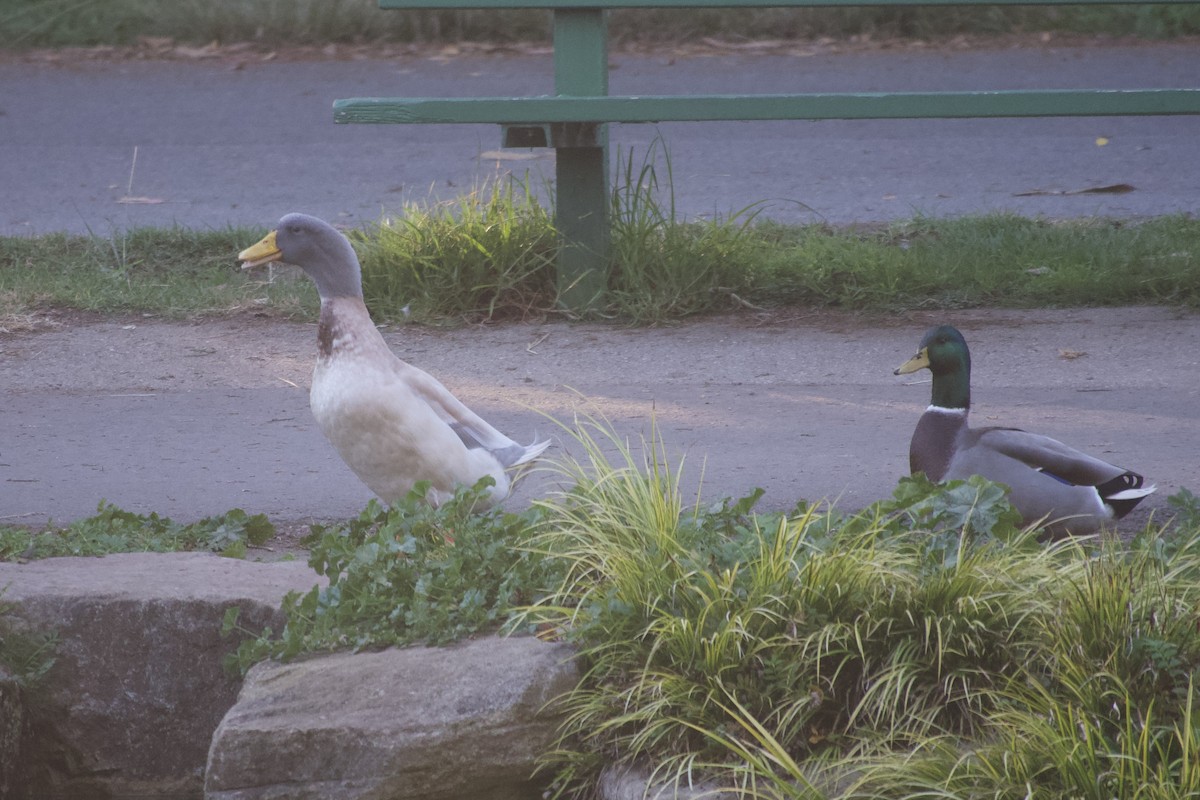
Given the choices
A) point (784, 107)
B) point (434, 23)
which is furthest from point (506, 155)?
point (434, 23)

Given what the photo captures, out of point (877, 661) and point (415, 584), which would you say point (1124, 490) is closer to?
point (877, 661)

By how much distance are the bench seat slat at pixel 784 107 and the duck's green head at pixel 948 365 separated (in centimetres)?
157

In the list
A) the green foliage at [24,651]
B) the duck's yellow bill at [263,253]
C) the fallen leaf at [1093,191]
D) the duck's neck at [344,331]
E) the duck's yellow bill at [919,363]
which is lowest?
the green foliage at [24,651]

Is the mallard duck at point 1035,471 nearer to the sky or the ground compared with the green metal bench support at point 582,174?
nearer to the ground

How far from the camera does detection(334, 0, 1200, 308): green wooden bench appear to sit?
5.69m

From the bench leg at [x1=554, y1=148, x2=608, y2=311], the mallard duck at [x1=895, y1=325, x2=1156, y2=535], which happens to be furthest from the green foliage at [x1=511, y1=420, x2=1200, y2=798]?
the bench leg at [x1=554, y1=148, x2=608, y2=311]

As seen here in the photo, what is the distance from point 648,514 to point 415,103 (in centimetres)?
298

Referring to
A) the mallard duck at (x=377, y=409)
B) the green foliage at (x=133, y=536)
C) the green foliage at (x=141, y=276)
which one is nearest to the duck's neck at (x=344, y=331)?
the mallard duck at (x=377, y=409)

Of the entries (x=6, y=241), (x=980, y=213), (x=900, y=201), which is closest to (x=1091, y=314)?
(x=980, y=213)

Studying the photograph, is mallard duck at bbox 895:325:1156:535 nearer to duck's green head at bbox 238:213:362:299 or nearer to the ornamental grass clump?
the ornamental grass clump

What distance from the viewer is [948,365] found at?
428cm

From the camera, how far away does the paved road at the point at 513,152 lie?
27.0ft

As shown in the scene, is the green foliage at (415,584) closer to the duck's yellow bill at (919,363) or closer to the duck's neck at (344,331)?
the duck's neck at (344,331)

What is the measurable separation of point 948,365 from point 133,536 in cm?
233
